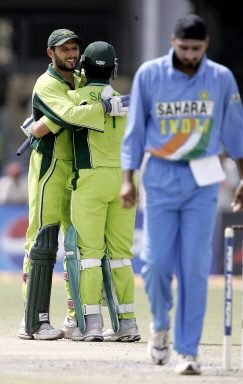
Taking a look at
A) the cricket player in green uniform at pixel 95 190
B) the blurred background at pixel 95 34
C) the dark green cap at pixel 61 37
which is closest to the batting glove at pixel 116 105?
the cricket player in green uniform at pixel 95 190

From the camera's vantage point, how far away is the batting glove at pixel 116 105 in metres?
7.97

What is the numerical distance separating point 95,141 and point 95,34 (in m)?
16.1

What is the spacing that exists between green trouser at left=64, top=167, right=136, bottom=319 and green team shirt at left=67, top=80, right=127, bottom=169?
0.06 m

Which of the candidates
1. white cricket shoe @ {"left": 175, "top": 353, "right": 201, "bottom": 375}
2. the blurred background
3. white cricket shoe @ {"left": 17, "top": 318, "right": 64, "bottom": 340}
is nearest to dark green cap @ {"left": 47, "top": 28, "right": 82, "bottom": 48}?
white cricket shoe @ {"left": 17, "top": 318, "right": 64, "bottom": 340}

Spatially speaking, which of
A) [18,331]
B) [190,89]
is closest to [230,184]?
[18,331]

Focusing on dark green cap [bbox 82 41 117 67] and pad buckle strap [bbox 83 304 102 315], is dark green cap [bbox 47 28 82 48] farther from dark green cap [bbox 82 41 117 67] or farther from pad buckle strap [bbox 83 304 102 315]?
pad buckle strap [bbox 83 304 102 315]

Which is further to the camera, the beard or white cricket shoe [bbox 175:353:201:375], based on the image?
the beard

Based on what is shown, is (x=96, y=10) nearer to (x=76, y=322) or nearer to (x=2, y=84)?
(x=2, y=84)

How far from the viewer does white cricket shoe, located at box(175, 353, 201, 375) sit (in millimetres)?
6262

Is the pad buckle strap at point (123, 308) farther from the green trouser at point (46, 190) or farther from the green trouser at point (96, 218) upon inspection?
the green trouser at point (46, 190)

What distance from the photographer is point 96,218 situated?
805cm

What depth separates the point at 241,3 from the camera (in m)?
24.3

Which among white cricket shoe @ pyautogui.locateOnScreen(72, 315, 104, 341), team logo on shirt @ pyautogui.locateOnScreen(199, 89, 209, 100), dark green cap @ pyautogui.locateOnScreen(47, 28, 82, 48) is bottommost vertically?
white cricket shoe @ pyautogui.locateOnScreen(72, 315, 104, 341)

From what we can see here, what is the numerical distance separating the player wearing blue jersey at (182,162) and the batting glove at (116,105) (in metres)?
1.59
